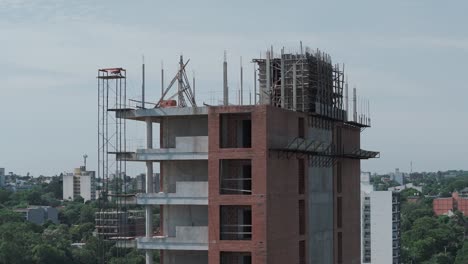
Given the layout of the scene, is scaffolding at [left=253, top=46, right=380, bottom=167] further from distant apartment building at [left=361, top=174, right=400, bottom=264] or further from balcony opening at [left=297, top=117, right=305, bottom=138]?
distant apartment building at [left=361, top=174, right=400, bottom=264]

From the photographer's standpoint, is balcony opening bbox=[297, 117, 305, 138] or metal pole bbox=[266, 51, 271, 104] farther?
metal pole bbox=[266, 51, 271, 104]

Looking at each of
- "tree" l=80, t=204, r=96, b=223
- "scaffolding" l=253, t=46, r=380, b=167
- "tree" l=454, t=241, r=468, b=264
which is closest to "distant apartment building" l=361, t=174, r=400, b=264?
"tree" l=454, t=241, r=468, b=264

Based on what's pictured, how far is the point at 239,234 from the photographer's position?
35.2 meters

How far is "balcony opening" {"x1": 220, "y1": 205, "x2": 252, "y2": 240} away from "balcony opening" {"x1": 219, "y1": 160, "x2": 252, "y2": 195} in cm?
66

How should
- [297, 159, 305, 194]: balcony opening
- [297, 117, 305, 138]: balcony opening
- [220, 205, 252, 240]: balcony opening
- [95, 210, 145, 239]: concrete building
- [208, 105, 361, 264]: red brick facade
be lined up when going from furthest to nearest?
[297, 117, 305, 138]: balcony opening < [297, 159, 305, 194]: balcony opening < [95, 210, 145, 239]: concrete building < [220, 205, 252, 240]: balcony opening < [208, 105, 361, 264]: red brick facade

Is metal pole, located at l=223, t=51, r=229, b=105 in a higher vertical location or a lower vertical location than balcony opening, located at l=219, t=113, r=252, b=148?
higher

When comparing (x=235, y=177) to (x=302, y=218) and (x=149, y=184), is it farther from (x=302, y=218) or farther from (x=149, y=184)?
(x=302, y=218)

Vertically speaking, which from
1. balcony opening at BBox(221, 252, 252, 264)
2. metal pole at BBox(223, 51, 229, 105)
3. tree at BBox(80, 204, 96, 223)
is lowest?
tree at BBox(80, 204, 96, 223)

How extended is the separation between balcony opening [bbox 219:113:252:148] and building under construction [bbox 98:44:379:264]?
0.13 ft

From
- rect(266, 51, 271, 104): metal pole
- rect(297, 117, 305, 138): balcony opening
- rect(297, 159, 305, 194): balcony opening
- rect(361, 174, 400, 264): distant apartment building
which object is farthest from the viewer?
rect(361, 174, 400, 264): distant apartment building

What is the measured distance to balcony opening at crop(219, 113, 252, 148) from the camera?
35469 mm

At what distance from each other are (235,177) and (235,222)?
1764 mm

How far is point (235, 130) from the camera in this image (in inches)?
1407

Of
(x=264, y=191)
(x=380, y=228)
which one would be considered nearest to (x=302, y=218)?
(x=264, y=191)
